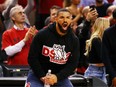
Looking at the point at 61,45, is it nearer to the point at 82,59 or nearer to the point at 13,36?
the point at 13,36

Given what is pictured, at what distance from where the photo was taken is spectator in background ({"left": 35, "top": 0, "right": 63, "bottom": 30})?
12637 millimetres

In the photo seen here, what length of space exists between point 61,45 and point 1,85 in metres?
1.44

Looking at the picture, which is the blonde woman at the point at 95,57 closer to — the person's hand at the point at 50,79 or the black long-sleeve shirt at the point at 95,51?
the black long-sleeve shirt at the point at 95,51

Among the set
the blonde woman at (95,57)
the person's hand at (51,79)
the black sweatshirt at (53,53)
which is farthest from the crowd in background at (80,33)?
the person's hand at (51,79)

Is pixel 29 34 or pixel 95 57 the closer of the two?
pixel 29 34

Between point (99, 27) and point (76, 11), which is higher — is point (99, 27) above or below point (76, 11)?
below

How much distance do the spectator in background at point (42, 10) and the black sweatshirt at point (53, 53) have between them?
16.2 feet

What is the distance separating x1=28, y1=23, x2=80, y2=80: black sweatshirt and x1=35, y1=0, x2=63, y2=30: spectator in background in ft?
16.2

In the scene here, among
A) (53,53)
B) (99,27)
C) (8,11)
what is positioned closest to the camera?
(53,53)

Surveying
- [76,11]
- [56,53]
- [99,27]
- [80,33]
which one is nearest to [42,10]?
[76,11]

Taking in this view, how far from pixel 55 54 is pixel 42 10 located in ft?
17.2

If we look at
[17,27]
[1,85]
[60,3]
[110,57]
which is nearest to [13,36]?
[17,27]

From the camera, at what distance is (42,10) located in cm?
1274

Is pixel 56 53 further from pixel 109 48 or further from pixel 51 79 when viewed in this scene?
pixel 109 48
